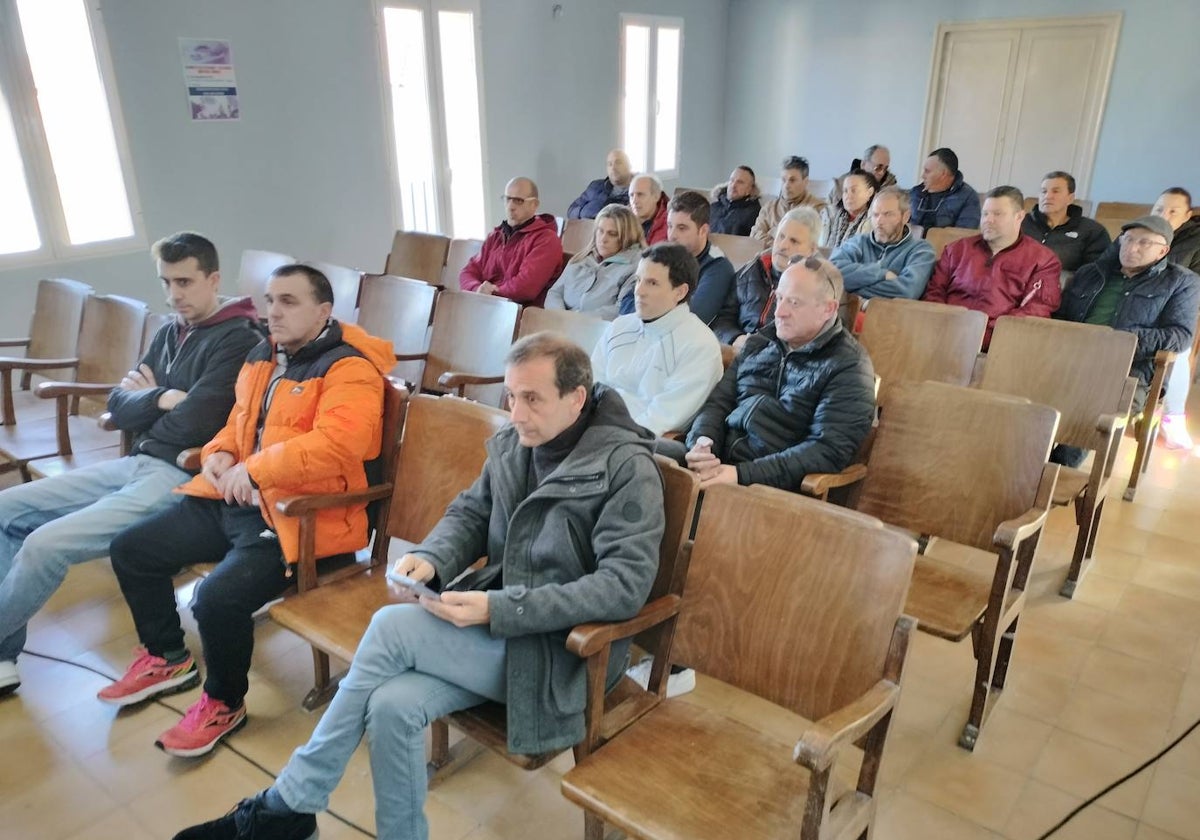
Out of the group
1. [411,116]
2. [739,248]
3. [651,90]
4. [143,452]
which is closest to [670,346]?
[143,452]

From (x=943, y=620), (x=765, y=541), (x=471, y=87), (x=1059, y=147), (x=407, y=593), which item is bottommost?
(x=943, y=620)

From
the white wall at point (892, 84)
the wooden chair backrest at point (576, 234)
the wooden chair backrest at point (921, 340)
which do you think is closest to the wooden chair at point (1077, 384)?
the wooden chair backrest at point (921, 340)

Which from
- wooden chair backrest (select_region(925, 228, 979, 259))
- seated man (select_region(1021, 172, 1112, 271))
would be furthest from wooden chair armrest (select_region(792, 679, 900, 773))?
wooden chair backrest (select_region(925, 228, 979, 259))

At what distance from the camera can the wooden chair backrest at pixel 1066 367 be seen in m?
2.65

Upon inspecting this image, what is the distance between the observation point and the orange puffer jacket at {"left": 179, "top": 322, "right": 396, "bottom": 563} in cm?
198

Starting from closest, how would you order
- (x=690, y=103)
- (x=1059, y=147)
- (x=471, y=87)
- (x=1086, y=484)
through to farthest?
(x=1086, y=484)
(x=471, y=87)
(x=1059, y=147)
(x=690, y=103)

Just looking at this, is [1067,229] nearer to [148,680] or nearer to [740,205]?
[740,205]

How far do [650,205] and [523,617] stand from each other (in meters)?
3.34

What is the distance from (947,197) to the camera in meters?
5.04

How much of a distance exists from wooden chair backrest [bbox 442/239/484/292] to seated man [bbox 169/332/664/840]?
3027 mm

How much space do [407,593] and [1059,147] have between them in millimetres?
7842

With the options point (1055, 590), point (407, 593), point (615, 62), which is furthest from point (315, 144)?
point (1055, 590)

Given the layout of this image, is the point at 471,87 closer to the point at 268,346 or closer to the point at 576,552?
the point at 268,346

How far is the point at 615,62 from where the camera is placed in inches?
302
